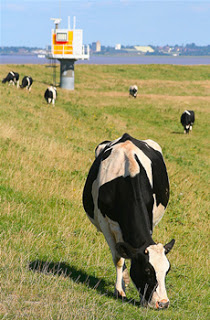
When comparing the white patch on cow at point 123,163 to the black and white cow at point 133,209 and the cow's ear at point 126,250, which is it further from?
the cow's ear at point 126,250

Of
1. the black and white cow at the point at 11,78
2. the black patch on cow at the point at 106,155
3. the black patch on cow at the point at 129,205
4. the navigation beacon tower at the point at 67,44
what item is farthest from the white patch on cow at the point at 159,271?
the navigation beacon tower at the point at 67,44

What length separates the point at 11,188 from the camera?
9.85 m

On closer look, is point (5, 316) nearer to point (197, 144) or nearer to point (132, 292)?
point (132, 292)

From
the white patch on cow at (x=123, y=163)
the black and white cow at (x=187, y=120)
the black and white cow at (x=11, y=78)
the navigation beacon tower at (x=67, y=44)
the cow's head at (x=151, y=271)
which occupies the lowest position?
the black and white cow at (x=187, y=120)

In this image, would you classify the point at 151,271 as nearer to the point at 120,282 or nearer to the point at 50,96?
the point at 120,282

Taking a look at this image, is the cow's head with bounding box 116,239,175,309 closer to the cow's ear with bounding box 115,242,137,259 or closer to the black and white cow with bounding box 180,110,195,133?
the cow's ear with bounding box 115,242,137,259

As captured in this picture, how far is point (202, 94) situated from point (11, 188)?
167ft

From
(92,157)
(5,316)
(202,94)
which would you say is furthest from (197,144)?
(202,94)

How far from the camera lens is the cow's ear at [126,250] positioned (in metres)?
5.52

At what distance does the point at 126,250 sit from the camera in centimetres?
561

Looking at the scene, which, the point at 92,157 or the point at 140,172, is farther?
the point at 92,157

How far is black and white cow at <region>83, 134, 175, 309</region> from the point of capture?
5289 millimetres

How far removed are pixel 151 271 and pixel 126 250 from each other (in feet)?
1.58

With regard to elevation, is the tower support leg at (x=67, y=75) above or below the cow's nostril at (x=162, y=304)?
above
